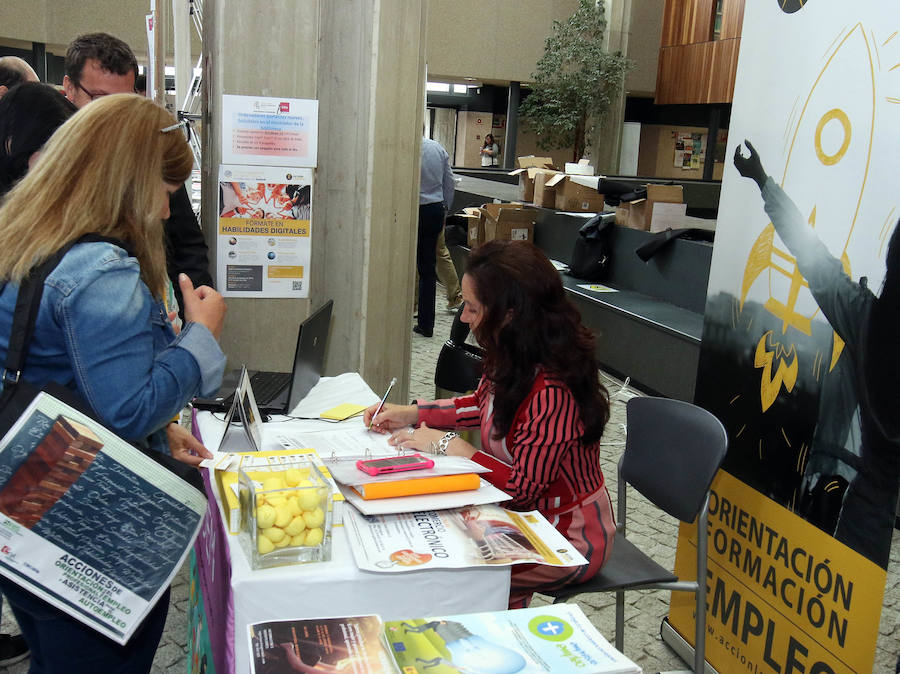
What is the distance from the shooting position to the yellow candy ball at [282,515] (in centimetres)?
139

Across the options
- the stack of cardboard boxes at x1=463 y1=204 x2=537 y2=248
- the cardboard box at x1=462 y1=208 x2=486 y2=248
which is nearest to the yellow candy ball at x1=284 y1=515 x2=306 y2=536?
the stack of cardboard boxes at x1=463 y1=204 x2=537 y2=248

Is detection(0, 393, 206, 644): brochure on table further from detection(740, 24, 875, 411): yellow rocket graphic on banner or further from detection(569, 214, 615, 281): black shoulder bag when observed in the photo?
detection(569, 214, 615, 281): black shoulder bag

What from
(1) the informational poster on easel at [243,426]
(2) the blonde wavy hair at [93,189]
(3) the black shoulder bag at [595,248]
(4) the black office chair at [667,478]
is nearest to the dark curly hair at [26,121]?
(2) the blonde wavy hair at [93,189]

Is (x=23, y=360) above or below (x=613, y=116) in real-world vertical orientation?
below

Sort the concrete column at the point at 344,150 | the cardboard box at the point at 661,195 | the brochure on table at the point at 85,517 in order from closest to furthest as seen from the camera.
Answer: the brochure on table at the point at 85,517
the concrete column at the point at 344,150
the cardboard box at the point at 661,195

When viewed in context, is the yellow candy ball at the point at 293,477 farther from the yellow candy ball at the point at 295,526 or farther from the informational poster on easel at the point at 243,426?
the informational poster on easel at the point at 243,426

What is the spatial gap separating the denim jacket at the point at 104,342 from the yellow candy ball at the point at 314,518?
0.29 m

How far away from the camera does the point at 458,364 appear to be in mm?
3172

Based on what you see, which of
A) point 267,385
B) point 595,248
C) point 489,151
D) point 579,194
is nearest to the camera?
point 267,385

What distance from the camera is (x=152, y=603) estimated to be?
1.39m

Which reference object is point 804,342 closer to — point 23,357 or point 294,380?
point 294,380

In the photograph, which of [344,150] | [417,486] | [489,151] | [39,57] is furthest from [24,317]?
[489,151]

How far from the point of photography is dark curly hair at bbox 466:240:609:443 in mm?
1973

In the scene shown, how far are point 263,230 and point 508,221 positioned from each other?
4357mm
